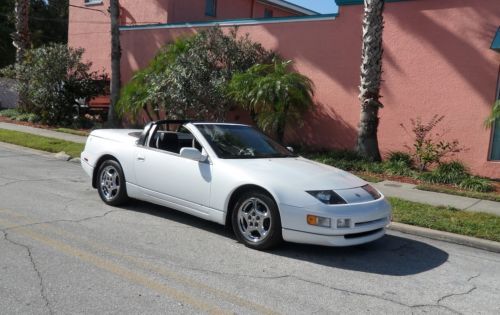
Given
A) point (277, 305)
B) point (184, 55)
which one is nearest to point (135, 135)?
point (277, 305)

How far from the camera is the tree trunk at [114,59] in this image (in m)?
17.9

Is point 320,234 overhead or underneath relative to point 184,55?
underneath

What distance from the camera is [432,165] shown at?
1258 cm

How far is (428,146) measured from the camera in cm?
1222

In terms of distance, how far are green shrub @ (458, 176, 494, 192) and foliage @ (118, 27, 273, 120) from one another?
648cm

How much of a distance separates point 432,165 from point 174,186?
7.95 metres

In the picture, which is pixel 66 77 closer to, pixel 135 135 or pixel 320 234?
pixel 135 135

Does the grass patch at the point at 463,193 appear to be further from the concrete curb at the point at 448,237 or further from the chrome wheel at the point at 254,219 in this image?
the chrome wheel at the point at 254,219

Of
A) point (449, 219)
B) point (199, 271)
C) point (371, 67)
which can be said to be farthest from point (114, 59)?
point (199, 271)

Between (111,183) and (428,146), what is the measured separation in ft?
25.1

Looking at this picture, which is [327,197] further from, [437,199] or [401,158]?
[401,158]

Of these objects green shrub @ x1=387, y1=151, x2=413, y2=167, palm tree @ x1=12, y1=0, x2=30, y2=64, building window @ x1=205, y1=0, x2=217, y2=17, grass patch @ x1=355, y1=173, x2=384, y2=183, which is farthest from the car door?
palm tree @ x1=12, y1=0, x2=30, y2=64

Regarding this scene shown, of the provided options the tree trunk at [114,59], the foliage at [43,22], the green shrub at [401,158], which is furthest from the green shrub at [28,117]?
the foliage at [43,22]

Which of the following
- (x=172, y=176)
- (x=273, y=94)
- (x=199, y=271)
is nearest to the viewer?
(x=199, y=271)
